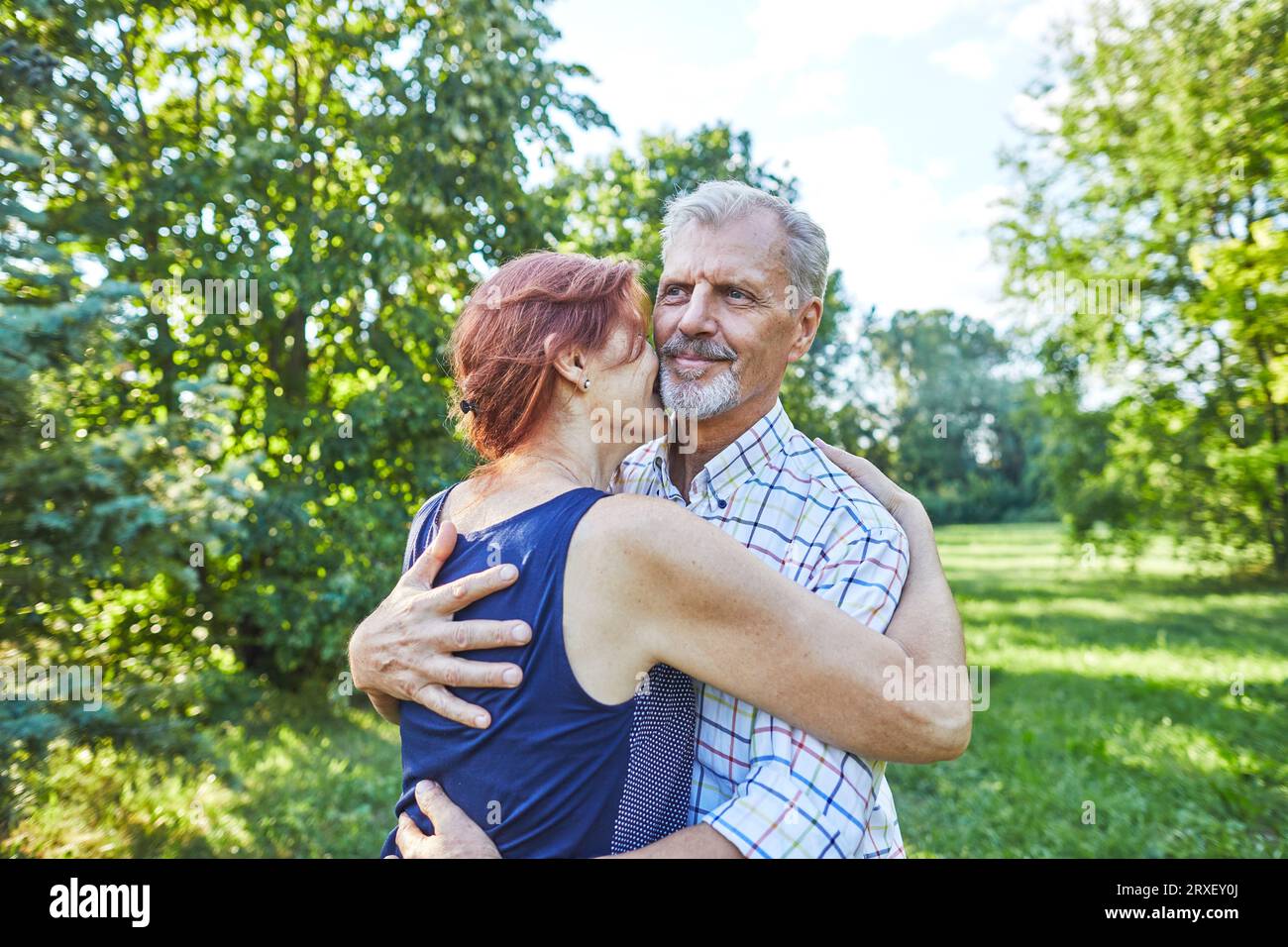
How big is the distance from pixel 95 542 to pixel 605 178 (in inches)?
369

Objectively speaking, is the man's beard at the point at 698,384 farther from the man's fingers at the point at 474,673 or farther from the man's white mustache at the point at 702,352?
the man's fingers at the point at 474,673

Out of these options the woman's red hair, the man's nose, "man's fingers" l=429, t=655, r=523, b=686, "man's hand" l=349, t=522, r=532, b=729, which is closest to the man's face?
the man's nose

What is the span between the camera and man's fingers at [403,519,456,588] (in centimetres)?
179

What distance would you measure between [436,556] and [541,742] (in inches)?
18.3

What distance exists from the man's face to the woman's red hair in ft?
1.69

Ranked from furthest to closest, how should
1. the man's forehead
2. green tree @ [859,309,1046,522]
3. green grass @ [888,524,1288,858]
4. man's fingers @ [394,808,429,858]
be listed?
1. green tree @ [859,309,1046,522]
2. green grass @ [888,524,1288,858]
3. the man's forehead
4. man's fingers @ [394,808,429,858]

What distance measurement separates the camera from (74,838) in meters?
5.06

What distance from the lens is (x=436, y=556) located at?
1.80 meters

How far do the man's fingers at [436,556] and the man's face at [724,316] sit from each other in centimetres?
83

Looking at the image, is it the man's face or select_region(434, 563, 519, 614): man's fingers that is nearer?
select_region(434, 563, 519, 614): man's fingers

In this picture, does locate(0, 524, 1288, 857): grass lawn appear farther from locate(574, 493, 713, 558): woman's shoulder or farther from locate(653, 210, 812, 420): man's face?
locate(574, 493, 713, 558): woman's shoulder

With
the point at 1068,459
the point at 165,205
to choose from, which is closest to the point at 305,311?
the point at 165,205

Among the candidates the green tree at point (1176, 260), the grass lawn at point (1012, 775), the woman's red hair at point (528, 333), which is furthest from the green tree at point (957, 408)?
the woman's red hair at point (528, 333)

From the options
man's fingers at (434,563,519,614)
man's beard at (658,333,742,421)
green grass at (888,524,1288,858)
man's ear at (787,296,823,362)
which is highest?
man's ear at (787,296,823,362)
